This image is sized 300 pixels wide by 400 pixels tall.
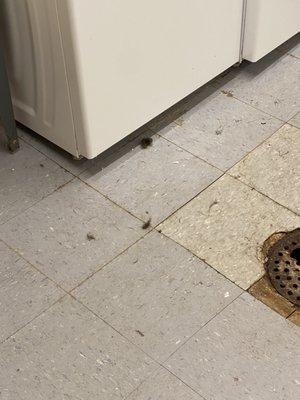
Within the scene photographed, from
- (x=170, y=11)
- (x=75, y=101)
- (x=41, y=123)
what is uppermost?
(x=170, y=11)

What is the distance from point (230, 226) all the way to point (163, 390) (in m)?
0.47

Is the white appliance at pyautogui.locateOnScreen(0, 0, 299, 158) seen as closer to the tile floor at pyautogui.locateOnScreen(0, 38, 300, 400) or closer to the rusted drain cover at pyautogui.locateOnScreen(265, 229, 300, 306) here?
the tile floor at pyautogui.locateOnScreen(0, 38, 300, 400)

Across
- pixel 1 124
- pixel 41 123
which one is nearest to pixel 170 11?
pixel 41 123

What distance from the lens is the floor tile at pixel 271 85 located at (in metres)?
1.98

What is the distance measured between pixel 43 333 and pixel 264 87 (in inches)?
40.5

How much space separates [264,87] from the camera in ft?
6.73

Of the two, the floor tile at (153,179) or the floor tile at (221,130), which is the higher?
the floor tile at (221,130)

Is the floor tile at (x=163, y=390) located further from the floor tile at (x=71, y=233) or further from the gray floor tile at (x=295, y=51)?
the gray floor tile at (x=295, y=51)

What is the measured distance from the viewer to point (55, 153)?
1865 mm

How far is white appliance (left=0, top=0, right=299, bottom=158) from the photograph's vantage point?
4.96 ft

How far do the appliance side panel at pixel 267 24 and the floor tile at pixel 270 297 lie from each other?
736 mm

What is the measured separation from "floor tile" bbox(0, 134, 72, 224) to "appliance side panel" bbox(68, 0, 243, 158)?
0.14m

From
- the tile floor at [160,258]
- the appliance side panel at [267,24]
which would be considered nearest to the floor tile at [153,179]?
the tile floor at [160,258]

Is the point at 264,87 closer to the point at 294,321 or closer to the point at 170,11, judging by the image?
the point at 170,11
